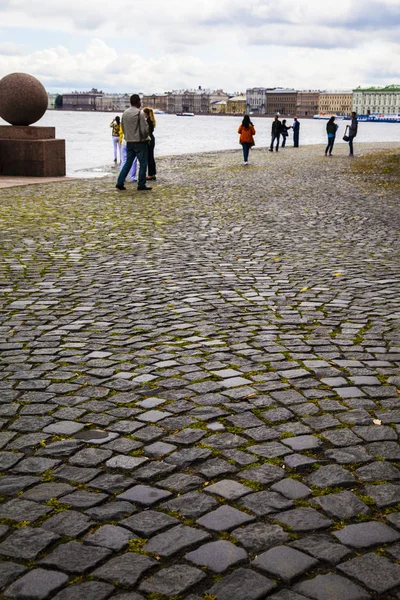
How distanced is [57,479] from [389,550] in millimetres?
1257

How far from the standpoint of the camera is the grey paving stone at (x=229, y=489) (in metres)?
2.81

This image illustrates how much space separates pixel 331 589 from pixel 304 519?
40 cm

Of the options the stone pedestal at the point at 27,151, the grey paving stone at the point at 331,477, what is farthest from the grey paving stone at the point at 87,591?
the stone pedestal at the point at 27,151

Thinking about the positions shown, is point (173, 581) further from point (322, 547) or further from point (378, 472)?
point (378, 472)

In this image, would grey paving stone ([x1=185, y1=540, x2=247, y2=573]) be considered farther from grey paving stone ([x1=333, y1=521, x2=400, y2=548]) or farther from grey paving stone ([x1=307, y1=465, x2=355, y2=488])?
grey paving stone ([x1=307, y1=465, x2=355, y2=488])

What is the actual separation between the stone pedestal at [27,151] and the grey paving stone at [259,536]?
15.1 metres

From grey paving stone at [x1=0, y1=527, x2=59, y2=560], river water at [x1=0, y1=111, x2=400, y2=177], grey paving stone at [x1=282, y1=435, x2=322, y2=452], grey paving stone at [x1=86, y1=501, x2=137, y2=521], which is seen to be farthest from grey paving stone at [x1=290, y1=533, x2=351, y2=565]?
river water at [x1=0, y1=111, x2=400, y2=177]

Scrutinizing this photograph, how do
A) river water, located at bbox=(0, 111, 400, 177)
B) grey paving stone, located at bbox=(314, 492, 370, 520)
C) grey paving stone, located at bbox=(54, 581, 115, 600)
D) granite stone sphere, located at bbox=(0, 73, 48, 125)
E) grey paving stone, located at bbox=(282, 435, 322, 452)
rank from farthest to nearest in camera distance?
river water, located at bbox=(0, 111, 400, 177), granite stone sphere, located at bbox=(0, 73, 48, 125), grey paving stone, located at bbox=(282, 435, 322, 452), grey paving stone, located at bbox=(314, 492, 370, 520), grey paving stone, located at bbox=(54, 581, 115, 600)

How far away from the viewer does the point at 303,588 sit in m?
2.27

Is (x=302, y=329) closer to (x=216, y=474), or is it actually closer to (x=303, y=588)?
(x=216, y=474)

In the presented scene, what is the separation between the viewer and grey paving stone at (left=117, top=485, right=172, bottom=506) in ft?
9.13

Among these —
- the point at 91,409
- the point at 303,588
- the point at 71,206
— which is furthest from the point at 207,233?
the point at 303,588

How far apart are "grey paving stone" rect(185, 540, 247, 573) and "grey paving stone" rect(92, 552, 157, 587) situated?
14cm

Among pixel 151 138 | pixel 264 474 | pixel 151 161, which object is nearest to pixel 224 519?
pixel 264 474
